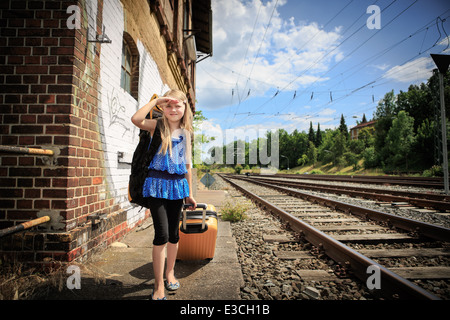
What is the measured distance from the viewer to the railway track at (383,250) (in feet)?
6.86

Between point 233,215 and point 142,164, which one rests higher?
point 142,164

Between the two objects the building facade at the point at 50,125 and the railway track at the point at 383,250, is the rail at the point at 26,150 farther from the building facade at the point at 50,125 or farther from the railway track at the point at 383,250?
the railway track at the point at 383,250

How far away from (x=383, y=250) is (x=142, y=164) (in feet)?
10.7

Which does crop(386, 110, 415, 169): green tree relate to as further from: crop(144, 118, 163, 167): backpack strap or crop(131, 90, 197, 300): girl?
crop(144, 118, 163, 167): backpack strap

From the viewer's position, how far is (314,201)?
7469mm

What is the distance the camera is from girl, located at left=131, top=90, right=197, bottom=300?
184 centimetres

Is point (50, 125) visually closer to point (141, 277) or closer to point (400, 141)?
point (141, 277)

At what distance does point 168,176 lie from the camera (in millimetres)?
1954

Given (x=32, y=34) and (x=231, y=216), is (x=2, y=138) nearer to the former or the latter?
(x=32, y=34)

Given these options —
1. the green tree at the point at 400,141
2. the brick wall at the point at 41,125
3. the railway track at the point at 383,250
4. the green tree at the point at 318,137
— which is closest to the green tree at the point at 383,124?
the green tree at the point at 400,141

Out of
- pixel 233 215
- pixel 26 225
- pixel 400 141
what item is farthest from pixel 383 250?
pixel 400 141

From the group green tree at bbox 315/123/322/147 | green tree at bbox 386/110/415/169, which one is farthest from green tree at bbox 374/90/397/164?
green tree at bbox 315/123/322/147
